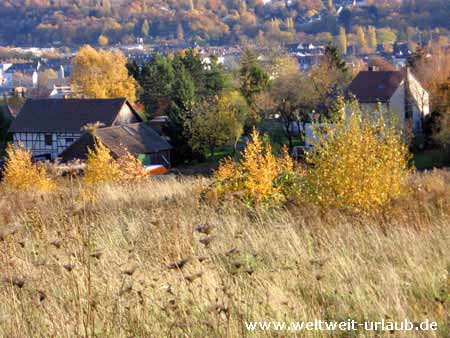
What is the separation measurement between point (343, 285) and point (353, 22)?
151 meters

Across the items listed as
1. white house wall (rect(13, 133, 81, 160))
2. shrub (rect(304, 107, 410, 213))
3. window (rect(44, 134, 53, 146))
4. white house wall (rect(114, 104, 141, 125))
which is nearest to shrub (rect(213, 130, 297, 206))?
shrub (rect(304, 107, 410, 213))

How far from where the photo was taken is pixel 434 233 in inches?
191

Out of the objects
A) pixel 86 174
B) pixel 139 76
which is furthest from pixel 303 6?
pixel 86 174

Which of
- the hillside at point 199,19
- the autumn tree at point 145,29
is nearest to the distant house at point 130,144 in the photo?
the hillside at point 199,19

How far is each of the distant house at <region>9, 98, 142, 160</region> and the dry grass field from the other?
111 ft

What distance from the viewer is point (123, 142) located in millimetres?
33656

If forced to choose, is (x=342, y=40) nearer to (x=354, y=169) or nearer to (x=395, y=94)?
(x=395, y=94)

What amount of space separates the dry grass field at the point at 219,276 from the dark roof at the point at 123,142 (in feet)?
90.2

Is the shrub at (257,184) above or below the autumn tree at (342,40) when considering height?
above

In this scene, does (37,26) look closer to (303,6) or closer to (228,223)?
(303,6)

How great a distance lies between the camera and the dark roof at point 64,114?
128ft

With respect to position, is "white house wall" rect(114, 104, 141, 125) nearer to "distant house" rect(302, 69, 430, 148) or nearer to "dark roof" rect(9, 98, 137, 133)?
"dark roof" rect(9, 98, 137, 133)

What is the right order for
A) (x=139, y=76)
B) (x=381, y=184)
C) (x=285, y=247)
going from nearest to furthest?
(x=285, y=247), (x=381, y=184), (x=139, y=76)

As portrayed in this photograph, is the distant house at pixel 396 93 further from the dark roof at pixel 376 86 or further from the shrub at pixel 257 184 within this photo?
the shrub at pixel 257 184
